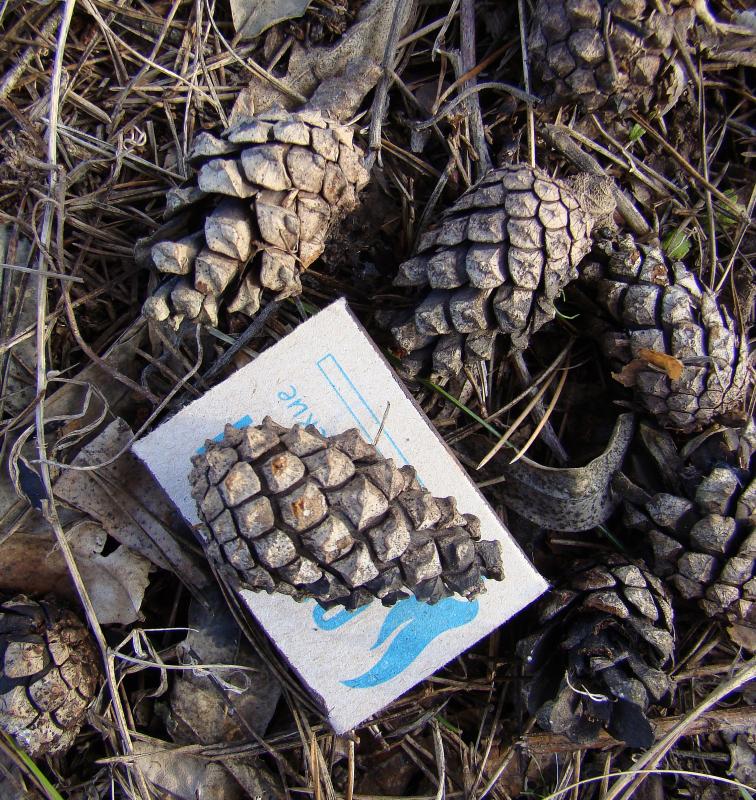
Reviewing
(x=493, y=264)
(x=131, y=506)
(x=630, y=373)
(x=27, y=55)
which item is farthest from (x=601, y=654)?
(x=27, y=55)

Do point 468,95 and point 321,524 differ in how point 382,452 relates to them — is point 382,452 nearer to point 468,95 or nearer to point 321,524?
Answer: point 321,524

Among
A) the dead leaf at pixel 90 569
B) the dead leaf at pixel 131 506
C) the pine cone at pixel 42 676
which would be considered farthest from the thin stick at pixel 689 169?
the pine cone at pixel 42 676

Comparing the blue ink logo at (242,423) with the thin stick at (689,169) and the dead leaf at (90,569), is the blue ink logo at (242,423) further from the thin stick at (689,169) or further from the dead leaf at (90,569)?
the thin stick at (689,169)

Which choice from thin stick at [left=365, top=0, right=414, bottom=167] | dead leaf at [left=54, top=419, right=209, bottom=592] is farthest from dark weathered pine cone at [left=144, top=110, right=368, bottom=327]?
dead leaf at [left=54, top=419, right=209, bottom=592]

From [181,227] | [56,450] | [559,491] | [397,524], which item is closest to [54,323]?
[56,450]

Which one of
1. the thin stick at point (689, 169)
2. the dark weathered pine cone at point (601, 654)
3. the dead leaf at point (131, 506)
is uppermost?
the dead leaf at point (131, 506)

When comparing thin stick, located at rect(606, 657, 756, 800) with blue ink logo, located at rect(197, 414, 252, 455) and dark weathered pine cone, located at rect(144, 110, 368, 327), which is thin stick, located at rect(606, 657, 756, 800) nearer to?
blue ink logo, located at rect(197, 414, 252, 455)

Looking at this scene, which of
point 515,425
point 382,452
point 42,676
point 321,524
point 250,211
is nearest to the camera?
point 321,524
